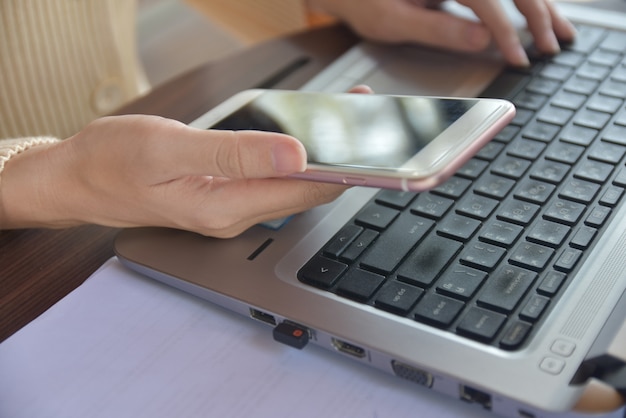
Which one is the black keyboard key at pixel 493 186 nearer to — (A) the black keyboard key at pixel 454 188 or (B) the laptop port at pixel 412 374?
(A) the black keyboard key at pixel 454 188

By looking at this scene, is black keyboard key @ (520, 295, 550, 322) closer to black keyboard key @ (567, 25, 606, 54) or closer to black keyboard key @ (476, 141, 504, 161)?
black keyboard key @ (476, 141, 504, 161)

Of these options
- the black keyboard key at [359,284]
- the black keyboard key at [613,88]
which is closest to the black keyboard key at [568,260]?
the black keyboard key at [359,284]

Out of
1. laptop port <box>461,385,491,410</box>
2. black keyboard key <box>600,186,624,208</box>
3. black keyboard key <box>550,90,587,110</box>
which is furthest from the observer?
black keyboard key <box>550,90,587,110</box>

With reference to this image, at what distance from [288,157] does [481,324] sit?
0.14 metres

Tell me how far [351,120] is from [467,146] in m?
0.11

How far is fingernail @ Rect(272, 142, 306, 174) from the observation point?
409 mm

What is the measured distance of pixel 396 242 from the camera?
0.45 metres

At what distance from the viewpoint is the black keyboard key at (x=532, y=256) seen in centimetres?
42

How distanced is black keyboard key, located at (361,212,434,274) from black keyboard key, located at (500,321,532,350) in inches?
3.2

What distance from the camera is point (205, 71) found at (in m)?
0.73

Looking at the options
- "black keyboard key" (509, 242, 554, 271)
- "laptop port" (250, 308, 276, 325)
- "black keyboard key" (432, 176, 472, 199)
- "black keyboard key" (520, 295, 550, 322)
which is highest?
"black keyboard key" (432, 176, 472, 199)

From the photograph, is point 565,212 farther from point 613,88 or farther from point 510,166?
point 613,88

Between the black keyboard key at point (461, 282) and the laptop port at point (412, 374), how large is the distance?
5 centimetres

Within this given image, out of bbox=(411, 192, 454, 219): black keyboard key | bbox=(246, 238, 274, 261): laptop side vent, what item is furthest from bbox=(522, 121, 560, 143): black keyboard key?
bbox=(246, 238, 274, 261): laptop side vent
